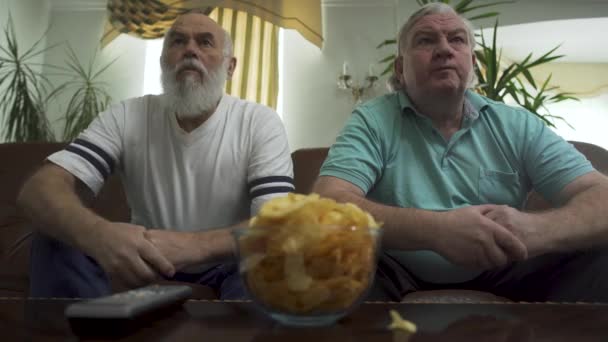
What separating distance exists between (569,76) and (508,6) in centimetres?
180

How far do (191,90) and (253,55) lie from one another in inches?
78.9

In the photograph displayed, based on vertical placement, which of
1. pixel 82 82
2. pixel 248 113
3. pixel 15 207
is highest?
pixel 82 82

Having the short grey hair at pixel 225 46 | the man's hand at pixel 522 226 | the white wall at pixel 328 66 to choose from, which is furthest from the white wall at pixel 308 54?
the man's hand at pixel 522 226

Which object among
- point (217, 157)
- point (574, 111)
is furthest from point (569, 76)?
point (217, 157)

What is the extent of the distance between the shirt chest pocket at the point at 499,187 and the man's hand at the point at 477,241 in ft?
0.89

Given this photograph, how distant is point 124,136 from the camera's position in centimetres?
138

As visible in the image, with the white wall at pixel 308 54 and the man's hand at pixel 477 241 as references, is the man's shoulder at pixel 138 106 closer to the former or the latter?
the man's hand at pixel 477 241

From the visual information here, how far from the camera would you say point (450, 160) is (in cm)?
120

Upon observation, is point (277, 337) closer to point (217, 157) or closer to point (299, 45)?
point (217, 157)

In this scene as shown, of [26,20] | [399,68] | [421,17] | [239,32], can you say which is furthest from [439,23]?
[26,20]

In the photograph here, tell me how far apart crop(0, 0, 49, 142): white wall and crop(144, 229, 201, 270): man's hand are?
2.61m

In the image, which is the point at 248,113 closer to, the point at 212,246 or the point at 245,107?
the point at 245,107

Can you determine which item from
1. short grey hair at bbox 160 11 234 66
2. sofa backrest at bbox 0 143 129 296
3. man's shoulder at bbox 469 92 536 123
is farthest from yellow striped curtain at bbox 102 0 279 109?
man's shoulder at bbox 469 92 536 123

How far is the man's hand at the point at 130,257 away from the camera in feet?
2.89
